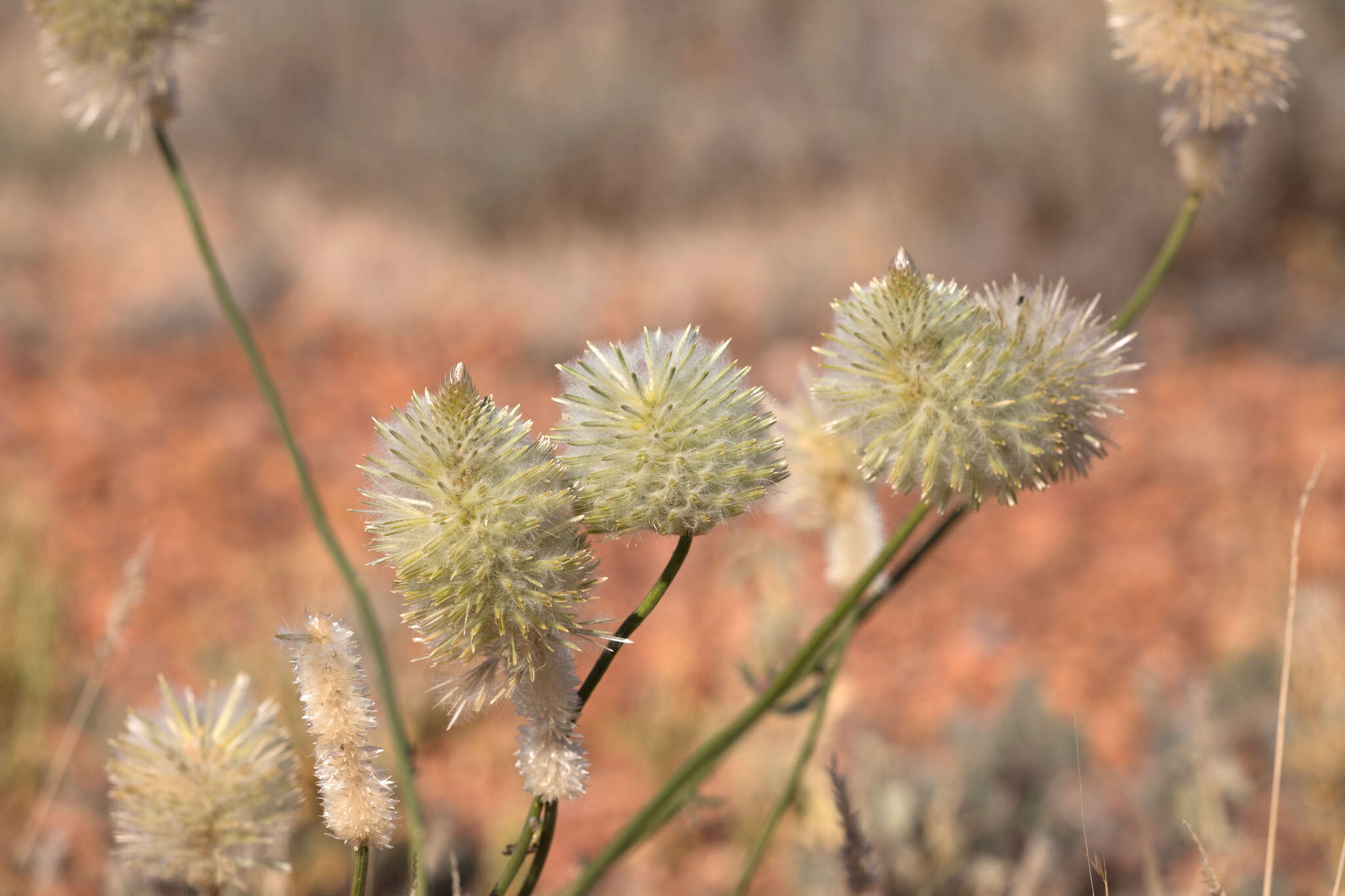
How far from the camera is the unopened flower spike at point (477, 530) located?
932mm

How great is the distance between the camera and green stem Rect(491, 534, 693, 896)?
3.15ft

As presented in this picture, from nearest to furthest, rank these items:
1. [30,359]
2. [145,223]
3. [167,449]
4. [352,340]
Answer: [167,449], [30,359], [352,340], [145,223]

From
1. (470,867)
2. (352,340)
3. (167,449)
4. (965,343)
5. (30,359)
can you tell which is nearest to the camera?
(965,343)

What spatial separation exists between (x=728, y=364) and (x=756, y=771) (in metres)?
2.57

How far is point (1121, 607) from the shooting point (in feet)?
14.1

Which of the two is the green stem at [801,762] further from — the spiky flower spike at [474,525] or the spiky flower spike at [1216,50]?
the spiky flower spike at [1216,50]

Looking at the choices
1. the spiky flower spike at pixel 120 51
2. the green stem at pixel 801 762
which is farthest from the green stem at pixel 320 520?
the green stem at pixel 801 762

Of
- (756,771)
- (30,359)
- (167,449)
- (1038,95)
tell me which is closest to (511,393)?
(167,449)

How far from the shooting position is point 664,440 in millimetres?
987

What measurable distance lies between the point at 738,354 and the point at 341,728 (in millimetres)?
5883

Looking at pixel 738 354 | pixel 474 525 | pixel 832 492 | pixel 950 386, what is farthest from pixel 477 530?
pixel 738 354

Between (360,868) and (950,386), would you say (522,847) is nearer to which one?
(360,868)

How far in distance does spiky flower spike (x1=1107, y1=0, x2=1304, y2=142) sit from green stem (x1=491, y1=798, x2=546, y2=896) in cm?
131

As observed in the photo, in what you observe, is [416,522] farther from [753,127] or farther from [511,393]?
[753,127]
